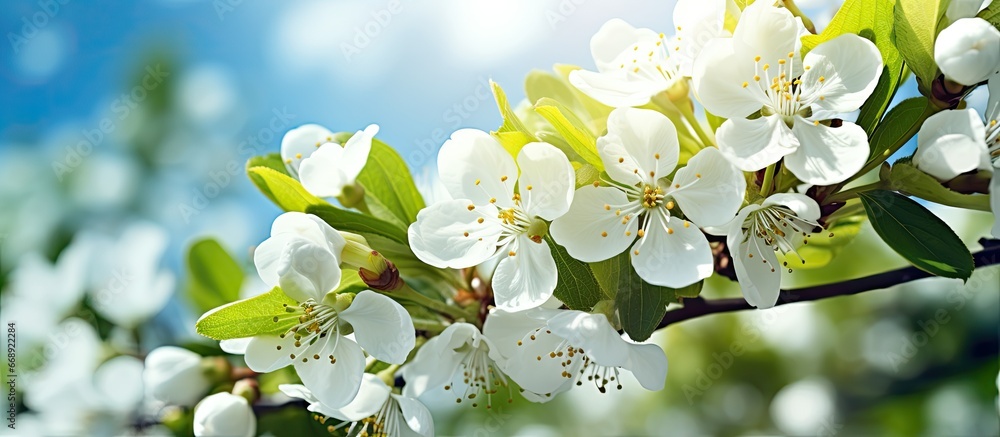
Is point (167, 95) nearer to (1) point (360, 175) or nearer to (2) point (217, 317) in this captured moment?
(1) point (360, 175)

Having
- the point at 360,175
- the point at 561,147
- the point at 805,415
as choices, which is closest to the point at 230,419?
the point at 360,175

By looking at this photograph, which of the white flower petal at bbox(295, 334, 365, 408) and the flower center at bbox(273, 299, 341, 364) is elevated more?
the flower center at bbox(273, 299, 341, 364)

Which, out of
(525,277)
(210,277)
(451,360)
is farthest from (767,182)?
(210,277)

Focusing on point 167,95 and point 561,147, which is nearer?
point 561,147

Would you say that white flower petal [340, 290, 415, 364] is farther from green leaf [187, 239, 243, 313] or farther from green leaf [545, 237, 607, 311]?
green leaf [187, 239, 243, 313]

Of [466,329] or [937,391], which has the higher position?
[466,329]

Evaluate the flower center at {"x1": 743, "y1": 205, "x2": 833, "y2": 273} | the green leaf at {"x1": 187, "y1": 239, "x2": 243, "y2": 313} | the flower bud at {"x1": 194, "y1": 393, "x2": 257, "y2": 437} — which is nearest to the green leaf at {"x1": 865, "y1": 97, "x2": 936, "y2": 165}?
the flower center at {"x1": 743, "y1": 205, "x2": 833, "y2": 273}

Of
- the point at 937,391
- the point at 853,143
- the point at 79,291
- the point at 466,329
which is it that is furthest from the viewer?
the point at 937,391
